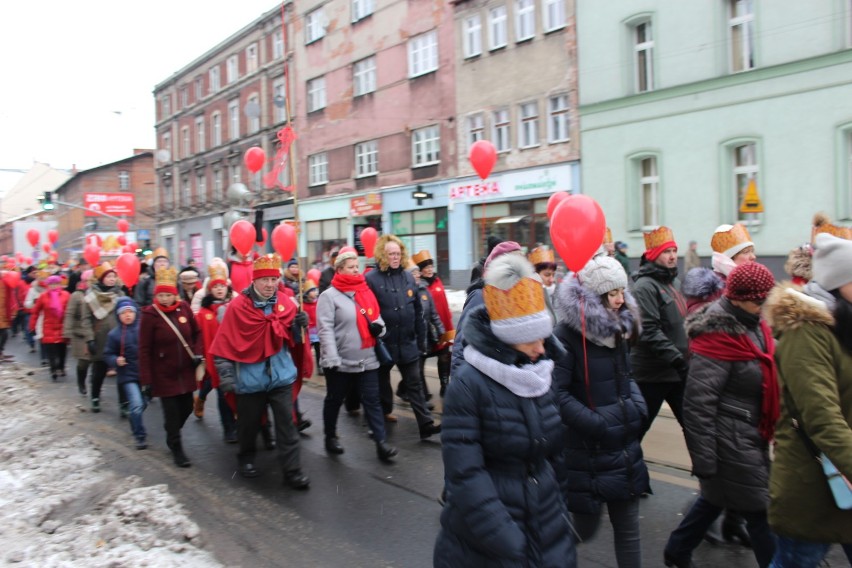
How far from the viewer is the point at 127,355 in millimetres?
8078

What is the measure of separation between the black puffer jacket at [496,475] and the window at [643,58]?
1983 cm

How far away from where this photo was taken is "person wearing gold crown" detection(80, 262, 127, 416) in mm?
9477

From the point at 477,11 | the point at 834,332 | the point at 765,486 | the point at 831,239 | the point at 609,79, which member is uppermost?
the point at 477,11

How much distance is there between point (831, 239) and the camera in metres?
3.17

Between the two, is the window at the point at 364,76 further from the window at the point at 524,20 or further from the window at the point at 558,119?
the window at the point at 558,119

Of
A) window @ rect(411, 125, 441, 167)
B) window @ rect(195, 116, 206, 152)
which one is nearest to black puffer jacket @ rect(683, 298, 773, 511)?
window @ rect(411, 125, 441, 167)

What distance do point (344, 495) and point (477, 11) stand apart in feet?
75.4

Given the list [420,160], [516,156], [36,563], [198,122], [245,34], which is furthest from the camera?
[198,122]

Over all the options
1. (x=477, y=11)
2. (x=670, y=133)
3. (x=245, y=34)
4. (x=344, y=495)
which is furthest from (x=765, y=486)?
(x=245, y=34)

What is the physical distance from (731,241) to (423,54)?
2434 cm

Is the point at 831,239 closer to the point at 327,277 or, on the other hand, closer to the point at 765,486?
the point at 765,486

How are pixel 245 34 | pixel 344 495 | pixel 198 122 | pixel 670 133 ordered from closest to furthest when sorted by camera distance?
pixel 344 495 < pixel 670 133 < pixel 245 34 < pixel 198 122

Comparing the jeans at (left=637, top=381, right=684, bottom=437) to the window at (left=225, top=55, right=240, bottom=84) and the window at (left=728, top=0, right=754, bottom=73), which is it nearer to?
the window at (left=728, top=0, right=754, bottom=73)

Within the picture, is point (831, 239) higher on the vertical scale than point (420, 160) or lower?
lower
